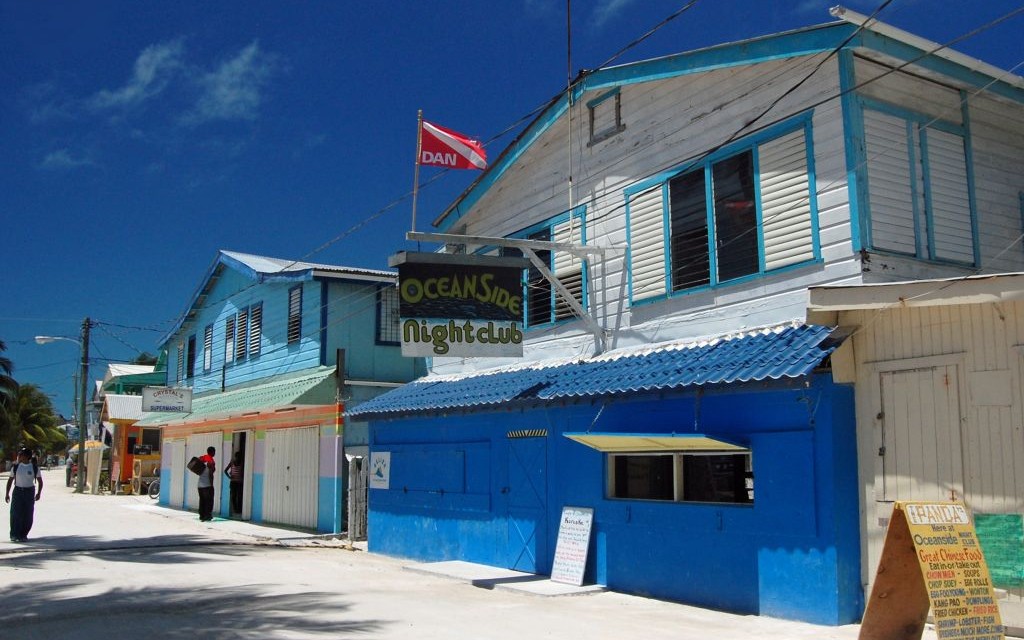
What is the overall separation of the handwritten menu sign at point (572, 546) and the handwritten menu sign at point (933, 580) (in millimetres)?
4771

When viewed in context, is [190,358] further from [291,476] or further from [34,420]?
[34,420]

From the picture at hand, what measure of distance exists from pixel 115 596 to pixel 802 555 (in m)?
7.41

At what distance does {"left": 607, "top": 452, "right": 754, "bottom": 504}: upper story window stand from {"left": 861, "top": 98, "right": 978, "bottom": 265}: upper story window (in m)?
2.70

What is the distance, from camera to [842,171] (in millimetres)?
9758

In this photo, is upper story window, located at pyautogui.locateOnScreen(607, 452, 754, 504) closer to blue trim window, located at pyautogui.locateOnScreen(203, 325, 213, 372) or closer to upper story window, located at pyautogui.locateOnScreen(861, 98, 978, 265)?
upper story window, located at pyautogui.locateOnScreen(861, 98, 978, 265)

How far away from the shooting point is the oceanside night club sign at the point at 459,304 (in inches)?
482

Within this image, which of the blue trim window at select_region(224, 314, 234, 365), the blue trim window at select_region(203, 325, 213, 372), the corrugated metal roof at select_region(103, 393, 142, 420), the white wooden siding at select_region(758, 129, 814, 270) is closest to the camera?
the white wooden siding at select_region(758, 129, 814, 270)

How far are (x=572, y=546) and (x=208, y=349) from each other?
60.5 ft

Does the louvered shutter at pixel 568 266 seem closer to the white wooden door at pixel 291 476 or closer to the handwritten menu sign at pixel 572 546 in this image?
the handwritten menu sign at pixel 572 546

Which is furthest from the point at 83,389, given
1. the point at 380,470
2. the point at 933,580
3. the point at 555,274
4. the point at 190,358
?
the point at 933,580

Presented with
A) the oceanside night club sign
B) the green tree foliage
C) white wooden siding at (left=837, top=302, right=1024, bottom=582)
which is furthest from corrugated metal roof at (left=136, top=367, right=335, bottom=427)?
the green tree foliage

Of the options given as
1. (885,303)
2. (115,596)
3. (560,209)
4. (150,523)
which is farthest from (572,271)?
(150,523)

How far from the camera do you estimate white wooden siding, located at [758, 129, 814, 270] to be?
10.1 meters

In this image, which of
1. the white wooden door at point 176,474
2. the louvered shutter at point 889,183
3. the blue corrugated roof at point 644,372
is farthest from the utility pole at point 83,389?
the louvered shutter at point 889,183
